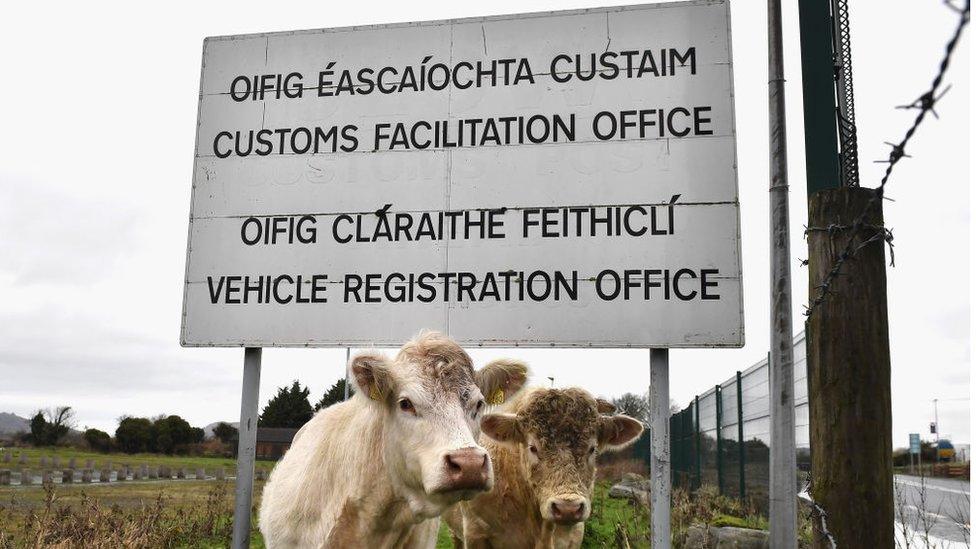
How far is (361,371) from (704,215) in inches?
113

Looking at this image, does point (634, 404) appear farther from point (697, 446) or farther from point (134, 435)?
point (134, 435)

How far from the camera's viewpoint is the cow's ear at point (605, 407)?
21.4 feet

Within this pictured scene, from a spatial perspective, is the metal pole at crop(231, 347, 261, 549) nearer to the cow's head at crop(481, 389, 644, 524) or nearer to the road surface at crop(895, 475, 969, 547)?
the cow's head at crop(481, 389, 644, 524)

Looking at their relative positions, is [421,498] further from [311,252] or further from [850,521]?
[311,252]

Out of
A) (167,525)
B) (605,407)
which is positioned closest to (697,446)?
(167,525)

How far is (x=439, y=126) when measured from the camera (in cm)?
630

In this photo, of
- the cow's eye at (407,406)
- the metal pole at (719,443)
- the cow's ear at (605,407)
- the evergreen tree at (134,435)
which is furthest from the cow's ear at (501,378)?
the evergreen tree at (134,435)

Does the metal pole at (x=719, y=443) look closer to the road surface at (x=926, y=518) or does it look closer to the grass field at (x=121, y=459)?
the road surface at (x=926, y=518)

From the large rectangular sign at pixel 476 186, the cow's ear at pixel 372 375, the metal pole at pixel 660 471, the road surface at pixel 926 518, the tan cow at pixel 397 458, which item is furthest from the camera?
the road surface at pixel 926 518

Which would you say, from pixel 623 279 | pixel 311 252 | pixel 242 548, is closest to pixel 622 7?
pixel 623 279

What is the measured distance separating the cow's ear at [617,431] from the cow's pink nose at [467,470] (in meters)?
2.17

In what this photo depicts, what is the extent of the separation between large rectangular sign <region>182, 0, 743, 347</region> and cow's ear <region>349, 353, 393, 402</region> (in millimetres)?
1411

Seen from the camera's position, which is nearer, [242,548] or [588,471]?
[588,471]

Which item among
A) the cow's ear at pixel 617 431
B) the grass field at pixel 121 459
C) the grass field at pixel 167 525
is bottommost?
the grass field at pixel 121 459
